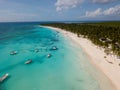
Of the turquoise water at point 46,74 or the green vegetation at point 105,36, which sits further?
the green vegetation at point 105,36

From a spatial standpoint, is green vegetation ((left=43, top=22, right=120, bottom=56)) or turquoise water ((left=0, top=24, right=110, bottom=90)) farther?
green vegetation ((left=43, top=22, right=120, bottom=56))

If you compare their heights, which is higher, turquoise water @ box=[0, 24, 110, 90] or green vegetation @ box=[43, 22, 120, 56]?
green vegetation @ box=[43, 22, 120, 56]

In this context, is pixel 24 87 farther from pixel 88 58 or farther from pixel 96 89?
pixel 88 58

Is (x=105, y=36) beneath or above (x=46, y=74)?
above

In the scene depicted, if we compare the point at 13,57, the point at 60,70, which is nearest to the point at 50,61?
the point at 60,70

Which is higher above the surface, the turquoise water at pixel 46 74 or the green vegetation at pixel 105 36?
the green vegetation at pixel 105 36

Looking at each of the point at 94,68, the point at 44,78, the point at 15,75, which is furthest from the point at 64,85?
the point at 15,75

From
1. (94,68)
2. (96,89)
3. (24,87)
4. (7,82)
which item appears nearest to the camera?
(96,89)

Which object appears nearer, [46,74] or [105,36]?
[46,74]

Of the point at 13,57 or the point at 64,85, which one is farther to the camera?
the point at 13,57

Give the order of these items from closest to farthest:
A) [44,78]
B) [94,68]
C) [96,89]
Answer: [96,89] < [44,78] < [94,68]

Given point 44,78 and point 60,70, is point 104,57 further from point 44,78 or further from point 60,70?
point 44,78
